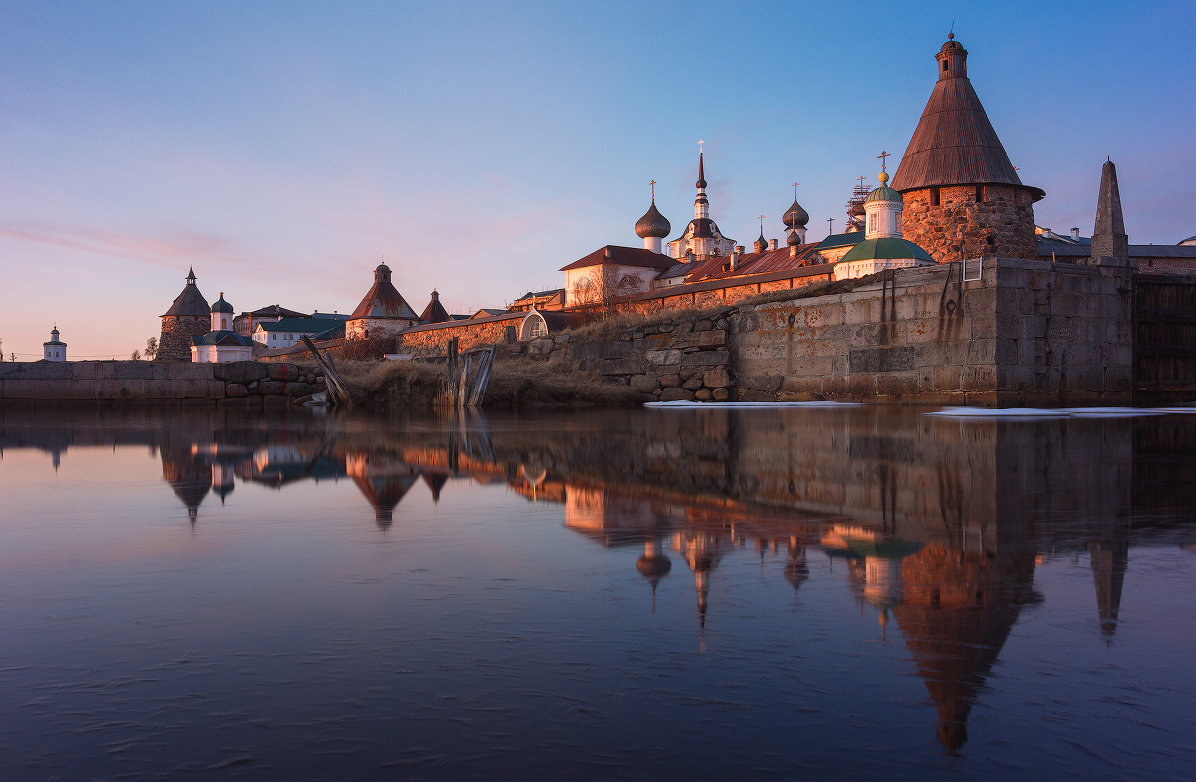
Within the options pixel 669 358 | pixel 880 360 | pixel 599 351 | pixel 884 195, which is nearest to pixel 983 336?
pixel 880 360

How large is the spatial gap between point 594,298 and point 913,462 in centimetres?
5684

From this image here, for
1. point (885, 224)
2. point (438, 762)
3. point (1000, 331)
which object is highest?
point (885, 224)

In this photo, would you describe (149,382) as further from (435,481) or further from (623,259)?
(623,259)

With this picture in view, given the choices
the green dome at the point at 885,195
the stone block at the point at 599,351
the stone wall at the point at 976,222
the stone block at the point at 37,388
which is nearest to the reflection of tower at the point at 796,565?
the stone block at the point at 599,351

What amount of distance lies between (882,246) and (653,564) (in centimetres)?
3149

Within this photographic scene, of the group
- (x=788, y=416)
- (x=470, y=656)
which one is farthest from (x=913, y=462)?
(x=788, y=416)

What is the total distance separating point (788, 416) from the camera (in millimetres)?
12367

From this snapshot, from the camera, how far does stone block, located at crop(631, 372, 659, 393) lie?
786 inches

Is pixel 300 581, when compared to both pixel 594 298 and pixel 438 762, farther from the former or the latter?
pixel 594 298

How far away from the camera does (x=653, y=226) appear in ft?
244

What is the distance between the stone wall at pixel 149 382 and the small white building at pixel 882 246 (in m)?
18.2

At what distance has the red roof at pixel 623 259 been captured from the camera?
65.0 m

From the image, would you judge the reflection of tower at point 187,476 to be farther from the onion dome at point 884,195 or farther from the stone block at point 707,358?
the onion dome at point 884,195

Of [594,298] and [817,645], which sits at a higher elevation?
[594,298]
